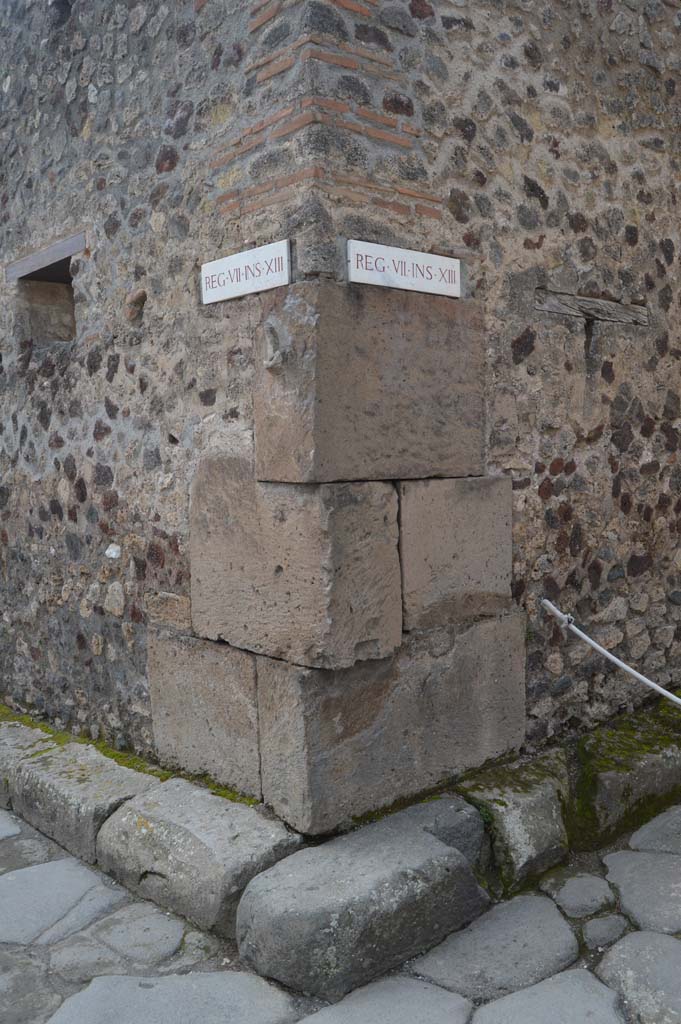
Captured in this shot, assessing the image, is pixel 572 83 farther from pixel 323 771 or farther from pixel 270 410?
pixel 323 771

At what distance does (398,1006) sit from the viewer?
7.70ft

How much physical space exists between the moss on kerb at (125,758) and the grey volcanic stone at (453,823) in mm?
515

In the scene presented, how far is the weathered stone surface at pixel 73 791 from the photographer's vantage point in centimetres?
317

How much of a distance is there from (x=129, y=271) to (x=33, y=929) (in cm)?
230

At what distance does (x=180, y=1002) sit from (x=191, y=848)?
1.62ft

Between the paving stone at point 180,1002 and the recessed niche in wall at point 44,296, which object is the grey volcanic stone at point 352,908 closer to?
the paving stone at point 180,1002

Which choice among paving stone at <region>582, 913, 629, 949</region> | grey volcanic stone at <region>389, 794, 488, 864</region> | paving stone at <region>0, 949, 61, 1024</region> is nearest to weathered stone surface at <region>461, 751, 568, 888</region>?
grey volcanic stone at <region>389, 794, 488, 864</region>

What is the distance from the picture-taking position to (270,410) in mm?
2816

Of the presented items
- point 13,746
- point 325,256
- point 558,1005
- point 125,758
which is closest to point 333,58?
point 325,256

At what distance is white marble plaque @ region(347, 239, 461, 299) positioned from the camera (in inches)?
108

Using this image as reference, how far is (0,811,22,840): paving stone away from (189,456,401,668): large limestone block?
3.78 ft

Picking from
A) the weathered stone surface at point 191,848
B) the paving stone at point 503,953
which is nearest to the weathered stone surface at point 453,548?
the weathered stone surface at point 191,848

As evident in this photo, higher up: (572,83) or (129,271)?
(572,83)

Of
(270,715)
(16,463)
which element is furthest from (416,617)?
(16,463)
